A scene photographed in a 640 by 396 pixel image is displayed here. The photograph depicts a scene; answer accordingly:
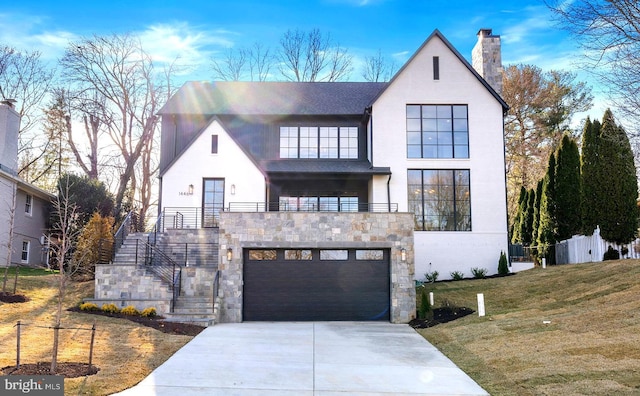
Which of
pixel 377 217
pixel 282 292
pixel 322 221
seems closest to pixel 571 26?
pixel 377 217

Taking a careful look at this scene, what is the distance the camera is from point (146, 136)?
32969mm

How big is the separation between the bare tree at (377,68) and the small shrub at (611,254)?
21919mm

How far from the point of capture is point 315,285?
16.8 metres

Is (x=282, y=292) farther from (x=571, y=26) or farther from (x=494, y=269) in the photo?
(x=571, y=26)

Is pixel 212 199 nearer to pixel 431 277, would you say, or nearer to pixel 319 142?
pixel 319 142

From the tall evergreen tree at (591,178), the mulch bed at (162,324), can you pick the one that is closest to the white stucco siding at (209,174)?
the mulch bed at (162,324)

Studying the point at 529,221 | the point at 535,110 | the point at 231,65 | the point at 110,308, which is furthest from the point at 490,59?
the point at 231,65

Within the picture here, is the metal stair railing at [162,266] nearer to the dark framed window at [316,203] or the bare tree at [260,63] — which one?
the dark framed window at [316,203]

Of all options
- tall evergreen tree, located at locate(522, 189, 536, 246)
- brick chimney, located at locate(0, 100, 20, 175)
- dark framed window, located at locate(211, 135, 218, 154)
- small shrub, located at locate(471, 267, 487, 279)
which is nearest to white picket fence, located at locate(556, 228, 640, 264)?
small shrub, located at locate(471, 267, 487, 279)

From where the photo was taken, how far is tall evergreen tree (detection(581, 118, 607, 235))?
20078mm

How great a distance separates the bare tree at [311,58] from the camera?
37219mm

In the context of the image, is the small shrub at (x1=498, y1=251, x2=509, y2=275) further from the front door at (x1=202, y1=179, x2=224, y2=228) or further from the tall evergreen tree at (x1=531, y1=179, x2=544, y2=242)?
the front door at (x1=202, y1=179, x2=224, y2=228)

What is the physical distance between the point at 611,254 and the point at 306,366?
14496 millimetres

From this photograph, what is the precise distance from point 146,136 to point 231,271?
1939 centimetres
